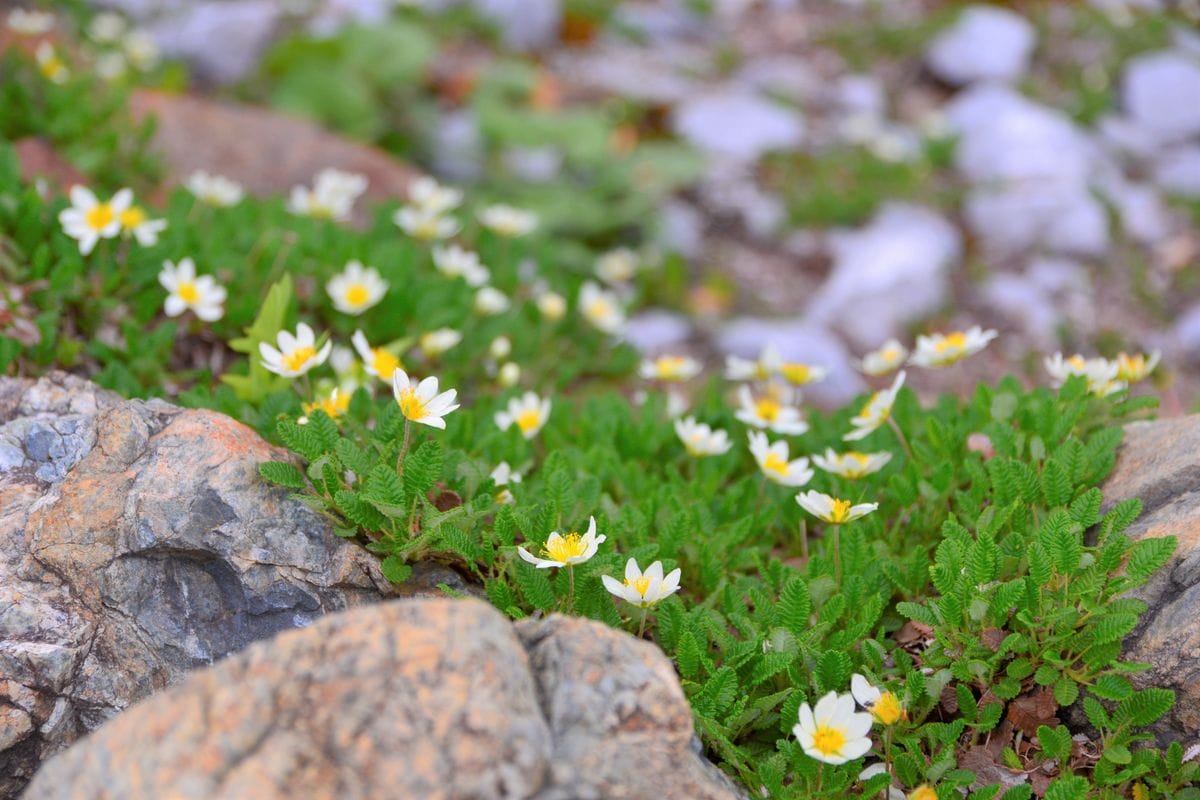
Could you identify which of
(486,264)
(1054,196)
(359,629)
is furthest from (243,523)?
(1054,196)

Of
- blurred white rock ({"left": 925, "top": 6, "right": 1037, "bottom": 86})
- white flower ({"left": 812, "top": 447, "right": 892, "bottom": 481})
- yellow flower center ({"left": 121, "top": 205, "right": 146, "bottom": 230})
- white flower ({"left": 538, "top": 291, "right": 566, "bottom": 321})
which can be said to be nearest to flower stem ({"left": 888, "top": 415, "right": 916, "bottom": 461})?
white flower ({"left": 812, "top": 447, "right": 892, "bottom": 481})

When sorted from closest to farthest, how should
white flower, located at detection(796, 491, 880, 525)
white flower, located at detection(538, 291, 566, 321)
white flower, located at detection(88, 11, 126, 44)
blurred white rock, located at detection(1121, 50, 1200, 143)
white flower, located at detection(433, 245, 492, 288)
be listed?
white flower, located at detection(796, 491, 880, 525) < white flower, located at detection(433, 245, 492, 288) < white flower, located at detection(538, 291, 566, 321) < white flower, located at detection(88, 11, 126, 44) < blurred white rock, located at detection(1121, 50, 1200, 143)

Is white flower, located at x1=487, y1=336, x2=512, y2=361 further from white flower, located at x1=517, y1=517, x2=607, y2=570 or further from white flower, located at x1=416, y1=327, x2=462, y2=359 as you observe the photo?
white flower, located at x1=517, y1=517, x2=607, y2=570

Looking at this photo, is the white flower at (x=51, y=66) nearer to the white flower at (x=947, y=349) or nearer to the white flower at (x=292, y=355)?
the white flower at (x=292, y=355)

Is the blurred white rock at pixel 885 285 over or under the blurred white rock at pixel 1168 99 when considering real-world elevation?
under

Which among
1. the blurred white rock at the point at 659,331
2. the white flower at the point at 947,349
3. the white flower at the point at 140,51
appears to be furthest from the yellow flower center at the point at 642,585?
the white flower at the point at 140,51

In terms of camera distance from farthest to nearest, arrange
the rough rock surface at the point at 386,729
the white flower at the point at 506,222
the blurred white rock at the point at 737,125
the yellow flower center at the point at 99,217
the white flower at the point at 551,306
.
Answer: the blurred white rock at the point at 737,125
the white flower at the point at 506,222
the white flower at the point at 551,306
the yellow flower center at the point at 99,217
the rough rock surface at the point at 386,729

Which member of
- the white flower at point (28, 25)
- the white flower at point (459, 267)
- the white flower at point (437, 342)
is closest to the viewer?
the white flower at point (437, 342)
